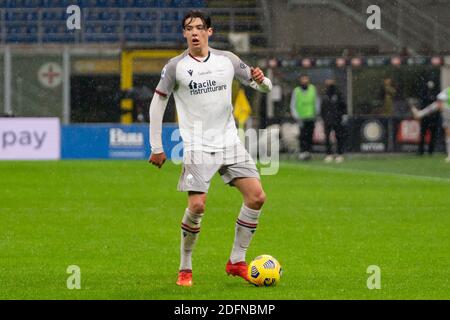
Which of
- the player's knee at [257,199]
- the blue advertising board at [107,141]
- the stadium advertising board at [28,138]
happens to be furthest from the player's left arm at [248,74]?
the blue advertising board at [107,141]

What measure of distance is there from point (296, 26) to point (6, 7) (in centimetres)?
783

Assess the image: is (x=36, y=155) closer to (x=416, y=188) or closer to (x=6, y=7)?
(x=6, y=7)

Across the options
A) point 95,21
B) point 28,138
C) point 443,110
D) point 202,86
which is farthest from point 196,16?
point 95,21

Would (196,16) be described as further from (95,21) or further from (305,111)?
(95,21)

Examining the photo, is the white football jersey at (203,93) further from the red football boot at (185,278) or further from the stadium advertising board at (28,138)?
the stadium advertising board at (28,138)

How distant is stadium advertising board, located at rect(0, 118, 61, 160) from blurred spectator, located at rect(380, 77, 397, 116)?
8636 mm

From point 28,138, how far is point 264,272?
62.8ft

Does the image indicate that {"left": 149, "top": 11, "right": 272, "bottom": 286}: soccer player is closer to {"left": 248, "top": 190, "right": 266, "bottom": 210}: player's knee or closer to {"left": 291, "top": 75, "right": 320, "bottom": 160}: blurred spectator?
{"left": 248, "top": 190, "right": 266, "bottom": 210}: player's knee

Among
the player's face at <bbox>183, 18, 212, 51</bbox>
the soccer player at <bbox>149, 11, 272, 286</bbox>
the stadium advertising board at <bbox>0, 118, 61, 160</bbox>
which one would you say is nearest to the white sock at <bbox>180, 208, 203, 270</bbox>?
the soccer player at <bbox>149, 11, 272, 286</bbox>

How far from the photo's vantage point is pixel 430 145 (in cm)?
3058

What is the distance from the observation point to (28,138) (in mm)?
28375

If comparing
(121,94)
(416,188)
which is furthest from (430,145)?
(416,188)

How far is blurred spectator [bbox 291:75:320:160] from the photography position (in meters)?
29.2
